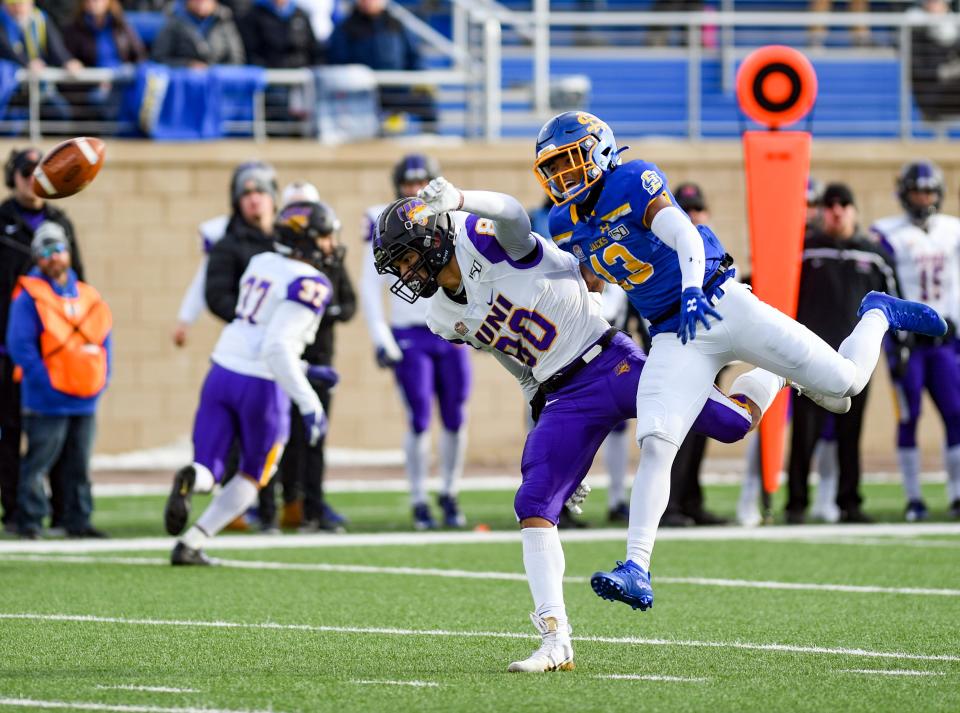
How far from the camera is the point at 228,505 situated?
7.96m

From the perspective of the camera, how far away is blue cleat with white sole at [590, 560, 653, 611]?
4.99 metres

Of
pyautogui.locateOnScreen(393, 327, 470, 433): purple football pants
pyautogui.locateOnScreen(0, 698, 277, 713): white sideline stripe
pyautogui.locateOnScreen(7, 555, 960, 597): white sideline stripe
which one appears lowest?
pyautogui.locateOnScreen(7, 555, 960, 597): white sideline stripe

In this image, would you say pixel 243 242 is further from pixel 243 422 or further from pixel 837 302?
pixel 837 302

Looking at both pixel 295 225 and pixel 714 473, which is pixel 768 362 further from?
pixel 714 473

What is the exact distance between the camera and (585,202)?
5711 mm

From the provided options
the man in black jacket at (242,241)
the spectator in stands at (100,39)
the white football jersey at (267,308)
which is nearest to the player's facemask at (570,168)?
the white football jersey at (267,308)

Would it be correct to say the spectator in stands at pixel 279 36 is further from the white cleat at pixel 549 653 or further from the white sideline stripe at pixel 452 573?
the white cleat at pixel 549 653

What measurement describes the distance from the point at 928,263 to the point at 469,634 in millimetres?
5340

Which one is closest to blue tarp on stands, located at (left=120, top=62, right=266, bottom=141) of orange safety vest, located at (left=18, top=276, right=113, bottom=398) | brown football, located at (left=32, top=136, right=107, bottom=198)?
orange safety vest, located at (left=18, top=276, right=113, bottom=398)

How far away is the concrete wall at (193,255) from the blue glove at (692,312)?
8.83 metres

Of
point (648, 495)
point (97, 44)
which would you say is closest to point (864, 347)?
point (648, 495)

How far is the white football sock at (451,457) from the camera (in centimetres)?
1004

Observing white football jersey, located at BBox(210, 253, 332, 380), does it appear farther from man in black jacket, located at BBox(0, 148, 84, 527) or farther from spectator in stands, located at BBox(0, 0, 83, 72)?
spectator in stands, located at BBox(0, 0, 83, 72)

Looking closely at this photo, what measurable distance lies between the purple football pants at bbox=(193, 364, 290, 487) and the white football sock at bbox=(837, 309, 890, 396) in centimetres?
303
